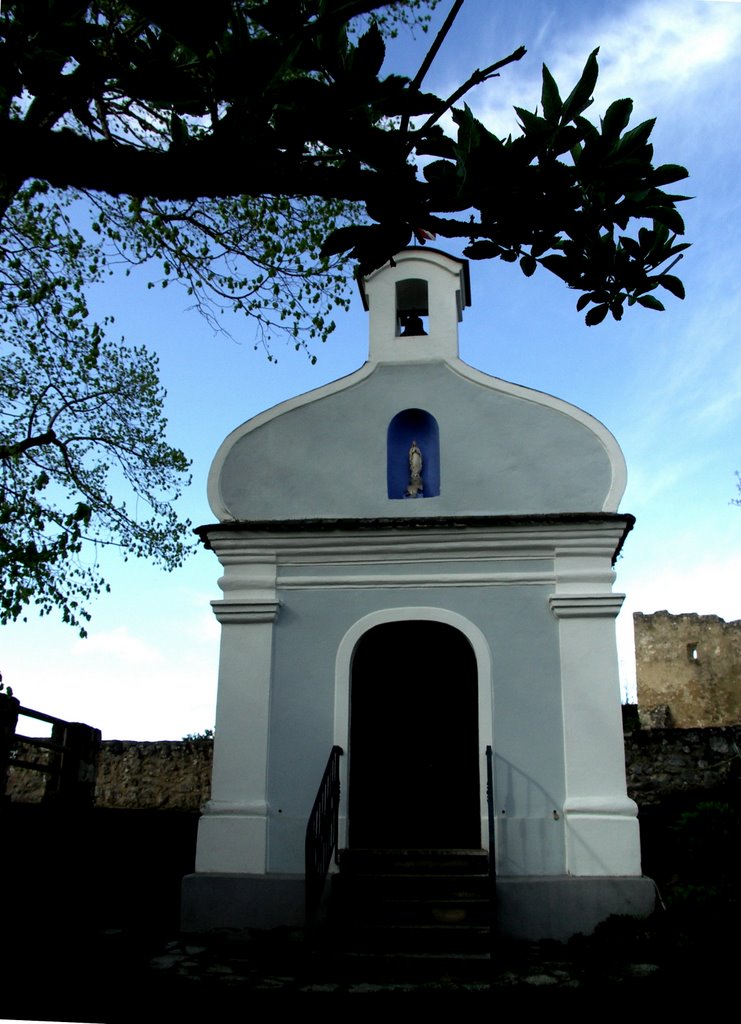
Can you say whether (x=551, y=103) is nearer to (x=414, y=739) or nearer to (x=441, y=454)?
(x=441, y=454)

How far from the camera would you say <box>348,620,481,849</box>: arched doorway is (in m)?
8.30

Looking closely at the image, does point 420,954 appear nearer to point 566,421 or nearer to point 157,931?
point 157,931

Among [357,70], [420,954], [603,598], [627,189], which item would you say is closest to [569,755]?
[603,598]

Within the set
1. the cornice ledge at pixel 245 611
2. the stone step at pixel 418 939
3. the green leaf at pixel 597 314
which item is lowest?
the stone step at pixel 418 939

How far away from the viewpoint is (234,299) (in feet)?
28.8

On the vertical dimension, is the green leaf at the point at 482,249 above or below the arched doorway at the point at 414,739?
above

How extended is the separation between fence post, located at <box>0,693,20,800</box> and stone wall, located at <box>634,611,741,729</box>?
61.9 feet

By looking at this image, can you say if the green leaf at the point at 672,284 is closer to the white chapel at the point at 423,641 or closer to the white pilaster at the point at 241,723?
the white chapel at the point at 423,641

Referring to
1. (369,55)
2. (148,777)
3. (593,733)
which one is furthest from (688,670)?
(369,55)

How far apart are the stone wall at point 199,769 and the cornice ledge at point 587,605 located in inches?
232

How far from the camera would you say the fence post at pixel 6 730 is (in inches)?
334

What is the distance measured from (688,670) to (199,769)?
1457 centimetres

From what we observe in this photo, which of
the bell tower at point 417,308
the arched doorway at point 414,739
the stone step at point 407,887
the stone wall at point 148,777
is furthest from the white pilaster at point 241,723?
the stone wall at point 148,777

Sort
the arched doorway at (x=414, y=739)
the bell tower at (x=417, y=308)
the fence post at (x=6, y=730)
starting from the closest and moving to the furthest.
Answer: the arched doorway at (x=414, y=739) < the fence post at (x=6, y=730) < the bell tower at (x=417, y=308)
